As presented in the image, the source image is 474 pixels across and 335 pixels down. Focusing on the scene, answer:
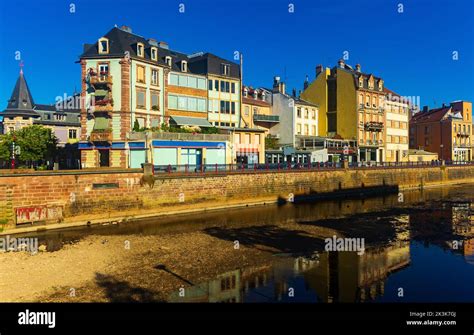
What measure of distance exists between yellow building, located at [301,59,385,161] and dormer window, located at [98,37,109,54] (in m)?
41.2

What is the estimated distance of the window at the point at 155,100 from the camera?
44.3m

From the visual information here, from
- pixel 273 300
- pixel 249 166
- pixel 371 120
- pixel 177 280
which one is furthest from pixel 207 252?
pixel 371 120

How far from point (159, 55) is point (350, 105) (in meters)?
37.4

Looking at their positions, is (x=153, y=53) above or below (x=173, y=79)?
above

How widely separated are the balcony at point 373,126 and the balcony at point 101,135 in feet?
157

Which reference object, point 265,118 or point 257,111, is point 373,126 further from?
point 257,111

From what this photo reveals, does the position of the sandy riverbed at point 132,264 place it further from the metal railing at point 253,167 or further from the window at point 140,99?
the window at point 140,99

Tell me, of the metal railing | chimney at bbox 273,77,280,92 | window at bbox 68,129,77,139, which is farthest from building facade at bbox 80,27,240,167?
chimney at bbox 273,77,280,92

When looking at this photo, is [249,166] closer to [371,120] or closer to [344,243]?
[344,243]

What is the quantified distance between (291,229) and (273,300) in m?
13.2

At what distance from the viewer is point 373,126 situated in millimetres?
69812

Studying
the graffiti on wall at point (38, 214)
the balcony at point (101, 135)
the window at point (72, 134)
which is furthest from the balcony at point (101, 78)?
the window at point (72, 134)

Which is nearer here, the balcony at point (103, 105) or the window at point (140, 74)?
the balcony at point (103, 105)

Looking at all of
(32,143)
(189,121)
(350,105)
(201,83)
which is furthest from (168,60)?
(350,105)
